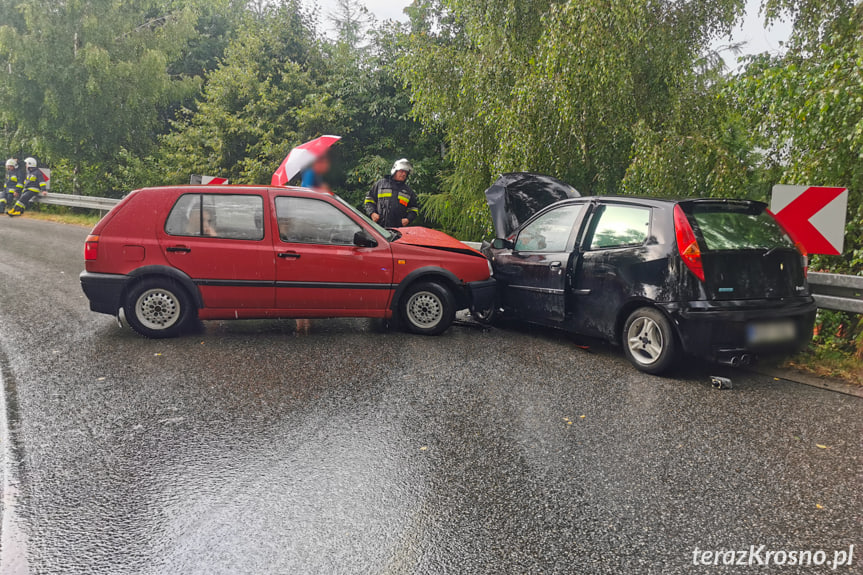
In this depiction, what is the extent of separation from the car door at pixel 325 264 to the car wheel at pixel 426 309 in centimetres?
27

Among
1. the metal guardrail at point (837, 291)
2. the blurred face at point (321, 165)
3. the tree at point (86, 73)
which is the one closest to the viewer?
the metal guardrail at point (837, 291)

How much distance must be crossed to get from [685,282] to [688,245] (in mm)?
321

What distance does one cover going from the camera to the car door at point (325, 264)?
757 cm

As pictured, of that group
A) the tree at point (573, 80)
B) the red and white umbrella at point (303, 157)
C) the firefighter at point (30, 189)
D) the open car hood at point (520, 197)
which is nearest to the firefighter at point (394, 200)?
the open car hood at point (520, 197)

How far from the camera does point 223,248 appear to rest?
7.47 m

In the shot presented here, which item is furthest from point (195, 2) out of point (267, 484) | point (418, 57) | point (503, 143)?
point (267, 484)

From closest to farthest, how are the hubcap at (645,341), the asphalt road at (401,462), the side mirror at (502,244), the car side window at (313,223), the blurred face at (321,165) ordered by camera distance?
1. the asphalt road at (401,462)
2. the hubcap at (645,341)
3. the car side window at (313,223)
4. the side mirror at (502,244)
5. the blurred face at (321,165)

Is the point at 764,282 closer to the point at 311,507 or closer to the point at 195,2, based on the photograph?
the point at 311,507

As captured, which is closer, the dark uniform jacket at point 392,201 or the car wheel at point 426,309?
the car wheel at point 426,309

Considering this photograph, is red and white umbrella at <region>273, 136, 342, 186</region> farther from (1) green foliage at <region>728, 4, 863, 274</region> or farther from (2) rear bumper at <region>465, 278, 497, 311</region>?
(1) green foliage at <region>728, 4, 863, 274</region>

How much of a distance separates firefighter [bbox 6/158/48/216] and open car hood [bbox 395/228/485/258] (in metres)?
18.4

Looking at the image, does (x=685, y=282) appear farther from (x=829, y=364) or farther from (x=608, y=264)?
(x=829, y=364)

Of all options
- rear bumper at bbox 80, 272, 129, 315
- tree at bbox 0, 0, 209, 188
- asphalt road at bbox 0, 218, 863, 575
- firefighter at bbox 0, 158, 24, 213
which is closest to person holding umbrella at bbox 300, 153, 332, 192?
rear bumper at bbox 80, 272, 129, 315

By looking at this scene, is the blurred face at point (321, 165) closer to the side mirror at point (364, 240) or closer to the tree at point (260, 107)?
the side mirror at point (364, 240)
